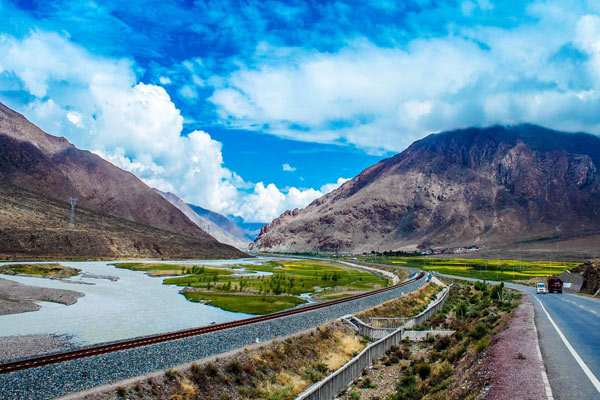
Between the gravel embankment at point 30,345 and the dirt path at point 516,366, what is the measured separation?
21.6 m

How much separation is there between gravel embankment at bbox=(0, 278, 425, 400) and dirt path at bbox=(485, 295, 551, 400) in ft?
38.9

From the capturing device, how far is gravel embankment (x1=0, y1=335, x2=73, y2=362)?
2303cm

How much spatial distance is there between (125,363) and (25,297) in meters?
32.7

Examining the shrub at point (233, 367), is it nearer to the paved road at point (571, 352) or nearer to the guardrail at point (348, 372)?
the guardrail at point (348, 372)

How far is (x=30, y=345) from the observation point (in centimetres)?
2492

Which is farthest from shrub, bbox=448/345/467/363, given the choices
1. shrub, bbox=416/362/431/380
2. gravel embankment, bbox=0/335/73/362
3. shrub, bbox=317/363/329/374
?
gravel embankment, bbox=0/335/73/362

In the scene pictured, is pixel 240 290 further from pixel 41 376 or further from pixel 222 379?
pixel 41 376

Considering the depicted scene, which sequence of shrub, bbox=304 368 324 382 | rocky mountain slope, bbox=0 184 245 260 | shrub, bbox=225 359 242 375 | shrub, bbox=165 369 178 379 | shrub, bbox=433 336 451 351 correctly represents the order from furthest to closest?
rocky mountain slope, bbox=0 184 245 260
shrub, bbox=433 336 451 351
shrub, bbox=304 368 324 382
shrub, bbox=225 359 242 375
shrub, bbox=165 369 178 379

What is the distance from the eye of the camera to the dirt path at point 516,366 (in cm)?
1155

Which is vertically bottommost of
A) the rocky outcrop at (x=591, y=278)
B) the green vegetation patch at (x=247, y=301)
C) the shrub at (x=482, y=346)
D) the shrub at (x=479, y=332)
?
the green vegetation patch at (x=247, y=301)

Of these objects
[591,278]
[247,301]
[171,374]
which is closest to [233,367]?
[171,374]

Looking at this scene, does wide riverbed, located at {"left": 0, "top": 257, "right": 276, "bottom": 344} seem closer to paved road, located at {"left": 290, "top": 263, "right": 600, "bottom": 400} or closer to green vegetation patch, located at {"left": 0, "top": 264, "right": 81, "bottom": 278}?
green vegetation patch, located at {"left": 0, "top": 264, "right": 81, "bottom": 278}

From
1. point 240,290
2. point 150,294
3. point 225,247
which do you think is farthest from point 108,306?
point 225,247

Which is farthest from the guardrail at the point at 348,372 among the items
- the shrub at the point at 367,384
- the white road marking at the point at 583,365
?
the white road marking at the point at 583,365
